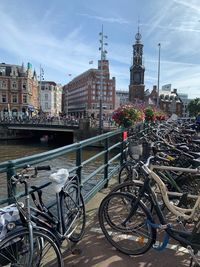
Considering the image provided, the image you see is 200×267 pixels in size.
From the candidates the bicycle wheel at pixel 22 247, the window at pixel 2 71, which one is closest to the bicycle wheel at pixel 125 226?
the bicycle wheel at pixel 22 247

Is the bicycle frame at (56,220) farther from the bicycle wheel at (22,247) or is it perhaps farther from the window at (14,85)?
the window at (14,85)

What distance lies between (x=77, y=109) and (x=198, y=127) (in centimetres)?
9134

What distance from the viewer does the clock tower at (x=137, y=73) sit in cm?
7619

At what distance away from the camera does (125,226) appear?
9.75 feet

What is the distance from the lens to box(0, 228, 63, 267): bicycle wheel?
188 cm

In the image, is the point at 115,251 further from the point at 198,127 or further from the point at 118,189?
the point at 198,127

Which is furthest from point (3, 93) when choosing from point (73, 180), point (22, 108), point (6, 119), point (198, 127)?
point (73, 180)

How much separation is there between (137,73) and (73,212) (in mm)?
79960

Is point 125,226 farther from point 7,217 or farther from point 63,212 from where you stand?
point 7,217

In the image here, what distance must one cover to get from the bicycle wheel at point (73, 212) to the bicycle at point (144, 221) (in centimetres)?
24

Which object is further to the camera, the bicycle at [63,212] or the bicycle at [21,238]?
the bicycle at [63,212]

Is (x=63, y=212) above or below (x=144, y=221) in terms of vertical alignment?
above

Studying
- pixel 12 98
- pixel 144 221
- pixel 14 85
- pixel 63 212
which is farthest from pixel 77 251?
pixel 14 85

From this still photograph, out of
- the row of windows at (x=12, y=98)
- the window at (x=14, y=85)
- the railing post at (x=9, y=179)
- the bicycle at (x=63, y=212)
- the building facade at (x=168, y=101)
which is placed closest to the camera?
the railing post at (x=9, y=179)
